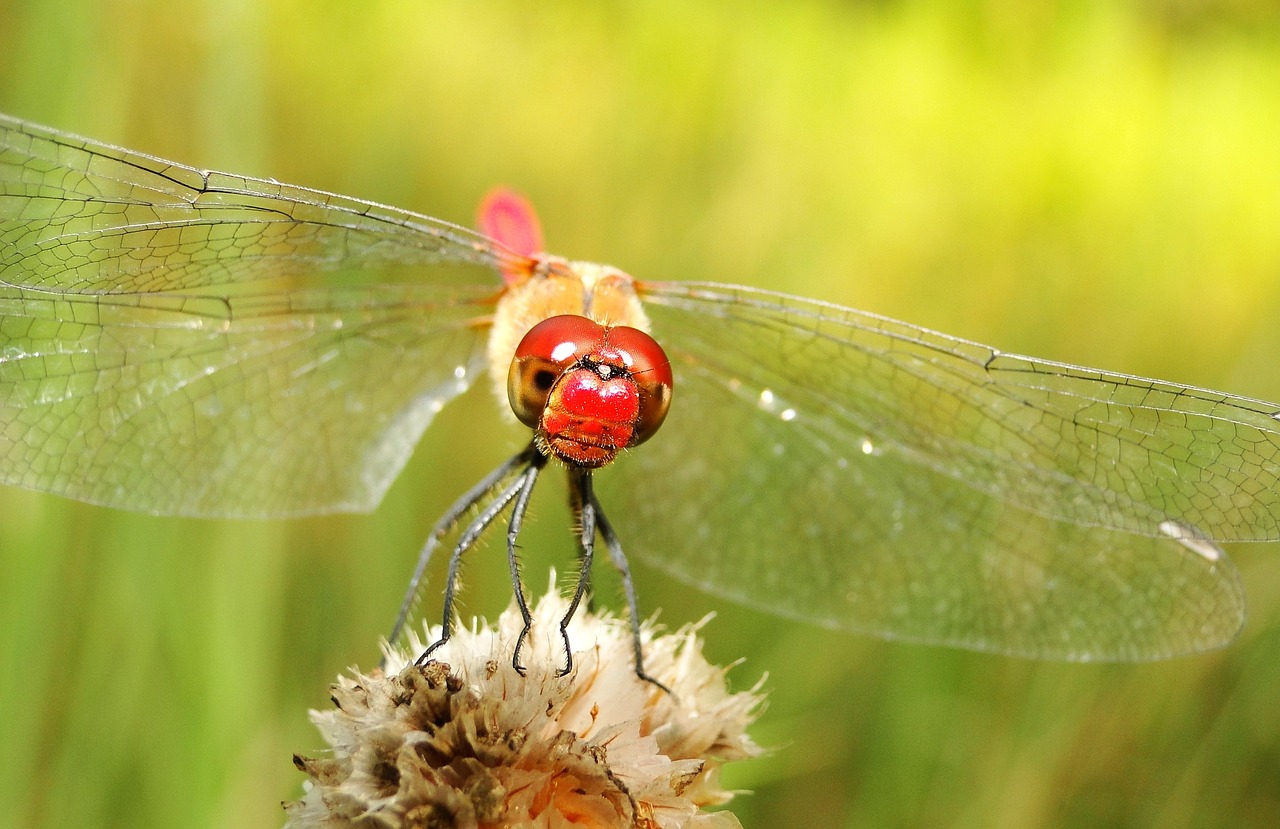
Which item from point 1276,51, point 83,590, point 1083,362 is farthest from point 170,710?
point 1276,51

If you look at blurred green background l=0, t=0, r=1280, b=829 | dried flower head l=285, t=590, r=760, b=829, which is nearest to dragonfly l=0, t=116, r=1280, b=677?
dried flower head l=285, t=590, r=760, b=829

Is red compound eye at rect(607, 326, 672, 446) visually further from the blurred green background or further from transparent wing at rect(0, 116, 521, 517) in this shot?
the blurred green background

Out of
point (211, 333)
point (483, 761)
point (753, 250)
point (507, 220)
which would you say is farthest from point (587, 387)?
point (753, 250)

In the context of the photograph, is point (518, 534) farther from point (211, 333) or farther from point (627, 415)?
point (211, 333)

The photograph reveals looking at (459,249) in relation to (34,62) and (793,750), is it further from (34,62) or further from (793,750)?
(793,750)

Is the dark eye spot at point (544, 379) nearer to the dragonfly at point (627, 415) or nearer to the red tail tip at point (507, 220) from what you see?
the dragonfly at point (627, 415)

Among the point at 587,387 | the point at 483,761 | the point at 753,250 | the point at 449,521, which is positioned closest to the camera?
the point at 483,761

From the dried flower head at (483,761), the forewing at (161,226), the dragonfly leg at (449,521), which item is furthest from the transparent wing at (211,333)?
the dried flower head at (483,761)
